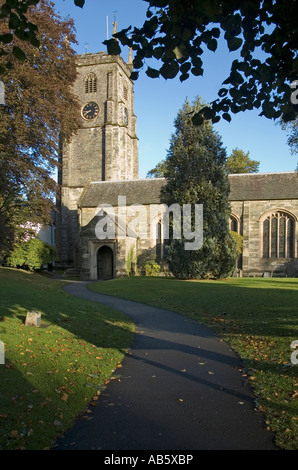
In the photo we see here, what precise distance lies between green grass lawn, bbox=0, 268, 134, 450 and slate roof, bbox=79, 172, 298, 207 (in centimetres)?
2707

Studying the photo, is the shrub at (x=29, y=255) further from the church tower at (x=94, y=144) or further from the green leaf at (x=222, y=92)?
the green leaf at (x=222, y=92)

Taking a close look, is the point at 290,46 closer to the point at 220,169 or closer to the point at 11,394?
the point at 11,394

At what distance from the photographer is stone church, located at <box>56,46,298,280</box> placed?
31844 millimetres

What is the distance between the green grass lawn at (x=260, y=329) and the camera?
14.5ft

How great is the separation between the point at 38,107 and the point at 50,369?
12099 mm

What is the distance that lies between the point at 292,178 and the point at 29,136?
89.0 feet

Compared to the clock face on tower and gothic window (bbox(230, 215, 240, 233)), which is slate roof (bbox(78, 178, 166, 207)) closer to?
gothic window (bbox(230, 215, 240, 233))

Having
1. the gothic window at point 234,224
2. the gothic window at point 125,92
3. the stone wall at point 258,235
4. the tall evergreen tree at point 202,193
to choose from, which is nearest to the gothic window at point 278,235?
the stone wall at point 258,235

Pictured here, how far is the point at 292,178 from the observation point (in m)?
34.7

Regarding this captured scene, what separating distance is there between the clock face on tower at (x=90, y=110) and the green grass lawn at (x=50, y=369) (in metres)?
38.8

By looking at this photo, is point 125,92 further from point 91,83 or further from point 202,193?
point 202,193

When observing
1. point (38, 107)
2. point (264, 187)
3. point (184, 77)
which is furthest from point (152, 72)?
point (264, 187)

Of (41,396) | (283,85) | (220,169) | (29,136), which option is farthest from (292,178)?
(41,396)
